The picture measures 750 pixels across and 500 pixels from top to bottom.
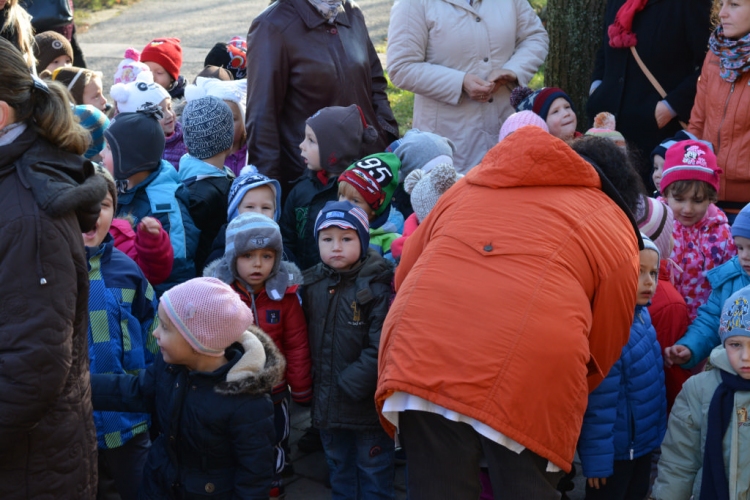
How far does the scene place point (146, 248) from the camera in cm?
411

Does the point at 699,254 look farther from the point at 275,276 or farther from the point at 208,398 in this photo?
the point at 208,398

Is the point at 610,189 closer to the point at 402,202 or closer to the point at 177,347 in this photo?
the point at 177,347

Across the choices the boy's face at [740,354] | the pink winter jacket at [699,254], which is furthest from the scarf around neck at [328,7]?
the boy's face at [740,354]

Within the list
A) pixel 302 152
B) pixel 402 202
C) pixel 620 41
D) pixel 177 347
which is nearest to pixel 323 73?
pixel 302 152

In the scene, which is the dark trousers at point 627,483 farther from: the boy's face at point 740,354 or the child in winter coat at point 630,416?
the boy's face at point 740,354

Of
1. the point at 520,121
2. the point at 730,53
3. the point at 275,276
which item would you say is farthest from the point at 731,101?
the point at 275,276

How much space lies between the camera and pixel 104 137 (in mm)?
4656

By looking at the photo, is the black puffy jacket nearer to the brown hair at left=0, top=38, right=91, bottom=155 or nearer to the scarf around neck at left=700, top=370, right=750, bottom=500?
the scarf around neck at left=700, top=370, right=750, bottom=500

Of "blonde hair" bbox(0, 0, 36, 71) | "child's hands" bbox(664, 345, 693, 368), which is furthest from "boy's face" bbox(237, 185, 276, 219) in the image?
"child's hands" bbox(664, 345, 693, 368)

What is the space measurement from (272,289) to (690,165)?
231cm

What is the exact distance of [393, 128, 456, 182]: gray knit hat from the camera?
4.96 m

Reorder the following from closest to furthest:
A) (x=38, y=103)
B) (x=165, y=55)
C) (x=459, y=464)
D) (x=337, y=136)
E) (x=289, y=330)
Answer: (x=38, y=103) → (x=459, y=464) → (x=289, y=330) → (x=337, y=136) → (x=165, y=55)

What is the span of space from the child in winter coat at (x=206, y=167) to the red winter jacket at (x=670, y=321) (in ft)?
7.58

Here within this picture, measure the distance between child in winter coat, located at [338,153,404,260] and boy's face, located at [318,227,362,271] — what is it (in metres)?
0.45
